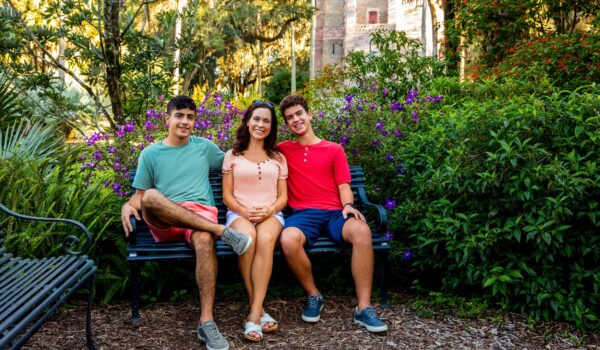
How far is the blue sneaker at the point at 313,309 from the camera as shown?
379 centimetres

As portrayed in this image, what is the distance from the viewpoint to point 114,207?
4.66 metres

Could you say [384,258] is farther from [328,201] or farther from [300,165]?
[300,165]

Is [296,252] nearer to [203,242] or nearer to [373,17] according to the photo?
[203,242]

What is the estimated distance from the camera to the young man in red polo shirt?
3.75 meters

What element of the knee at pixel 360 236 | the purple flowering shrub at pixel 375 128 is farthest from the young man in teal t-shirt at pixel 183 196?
the purple flowering shrub at pixel 375 128

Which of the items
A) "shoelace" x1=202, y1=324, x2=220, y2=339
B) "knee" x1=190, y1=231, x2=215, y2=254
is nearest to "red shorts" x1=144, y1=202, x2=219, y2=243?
"knee" x1=190, y1=231, x2=215, y2=254

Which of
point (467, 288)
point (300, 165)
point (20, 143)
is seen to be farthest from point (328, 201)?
point (20, 143)

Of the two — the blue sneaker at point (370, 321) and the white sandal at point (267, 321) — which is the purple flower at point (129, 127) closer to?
the white sandal at point (267, 321)

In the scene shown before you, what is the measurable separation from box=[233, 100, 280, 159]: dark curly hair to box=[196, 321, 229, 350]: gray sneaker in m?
1.30

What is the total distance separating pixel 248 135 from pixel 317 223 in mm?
818

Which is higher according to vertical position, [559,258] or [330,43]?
[330,43]

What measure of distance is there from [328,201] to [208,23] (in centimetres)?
2326

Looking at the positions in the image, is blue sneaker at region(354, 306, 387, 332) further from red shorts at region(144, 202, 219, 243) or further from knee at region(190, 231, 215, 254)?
red shorts at region(144, 202, 219, 243)

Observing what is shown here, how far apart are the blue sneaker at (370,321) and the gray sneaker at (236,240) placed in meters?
0.87
